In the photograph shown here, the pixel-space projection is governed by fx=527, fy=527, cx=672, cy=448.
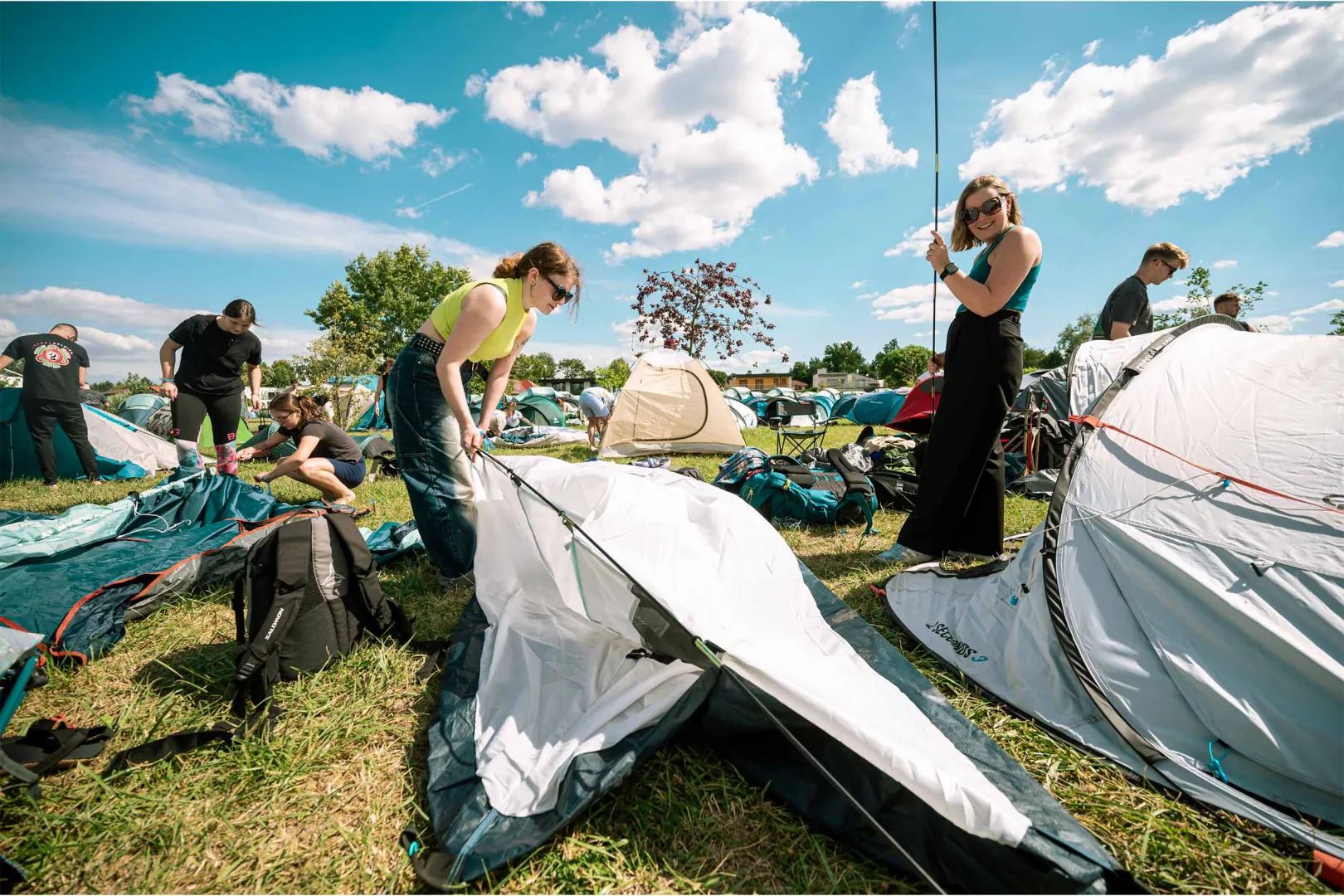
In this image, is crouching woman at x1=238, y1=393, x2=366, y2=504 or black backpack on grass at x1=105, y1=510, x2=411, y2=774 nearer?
black backpack on grass at x1=105, y1=510, x2=411, y2=774

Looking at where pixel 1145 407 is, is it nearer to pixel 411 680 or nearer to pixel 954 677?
pixel 954 677

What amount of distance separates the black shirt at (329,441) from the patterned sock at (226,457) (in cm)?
41

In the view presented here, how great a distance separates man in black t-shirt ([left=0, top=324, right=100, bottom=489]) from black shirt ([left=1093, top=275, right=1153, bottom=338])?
9294 mm

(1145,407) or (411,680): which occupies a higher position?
(1145,407)

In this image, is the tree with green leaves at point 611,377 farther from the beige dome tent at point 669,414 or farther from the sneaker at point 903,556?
the sneaker at point 903,556

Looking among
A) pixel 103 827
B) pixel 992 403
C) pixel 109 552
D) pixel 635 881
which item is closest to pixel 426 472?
pixel 103 827

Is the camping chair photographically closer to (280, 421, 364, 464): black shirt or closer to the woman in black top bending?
(280, 421, 364, 464): black shirt

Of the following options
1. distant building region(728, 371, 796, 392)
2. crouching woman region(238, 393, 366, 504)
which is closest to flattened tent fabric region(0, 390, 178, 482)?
crouching woman region(238, 393, 366, 504)

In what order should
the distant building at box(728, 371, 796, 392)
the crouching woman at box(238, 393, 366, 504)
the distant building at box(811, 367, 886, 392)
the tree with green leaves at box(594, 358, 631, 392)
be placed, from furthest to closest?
the distant building at box(728, 371, 796, 392), the distant building at box(811, 367, 886, 392), the tree with green leaves at box(594, 358, 631, 392), the crouching woman at box(238, 393, 366, 504)

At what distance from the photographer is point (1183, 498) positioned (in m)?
1.75

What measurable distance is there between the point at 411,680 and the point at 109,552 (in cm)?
200

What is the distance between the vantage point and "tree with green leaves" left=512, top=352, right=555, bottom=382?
48531mm

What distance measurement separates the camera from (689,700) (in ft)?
4.87

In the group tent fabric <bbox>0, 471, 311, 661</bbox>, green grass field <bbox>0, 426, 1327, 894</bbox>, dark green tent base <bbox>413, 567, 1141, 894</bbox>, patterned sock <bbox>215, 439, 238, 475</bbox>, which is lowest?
green grass field <bbox>0, 426, 1327, 894</bbox>
